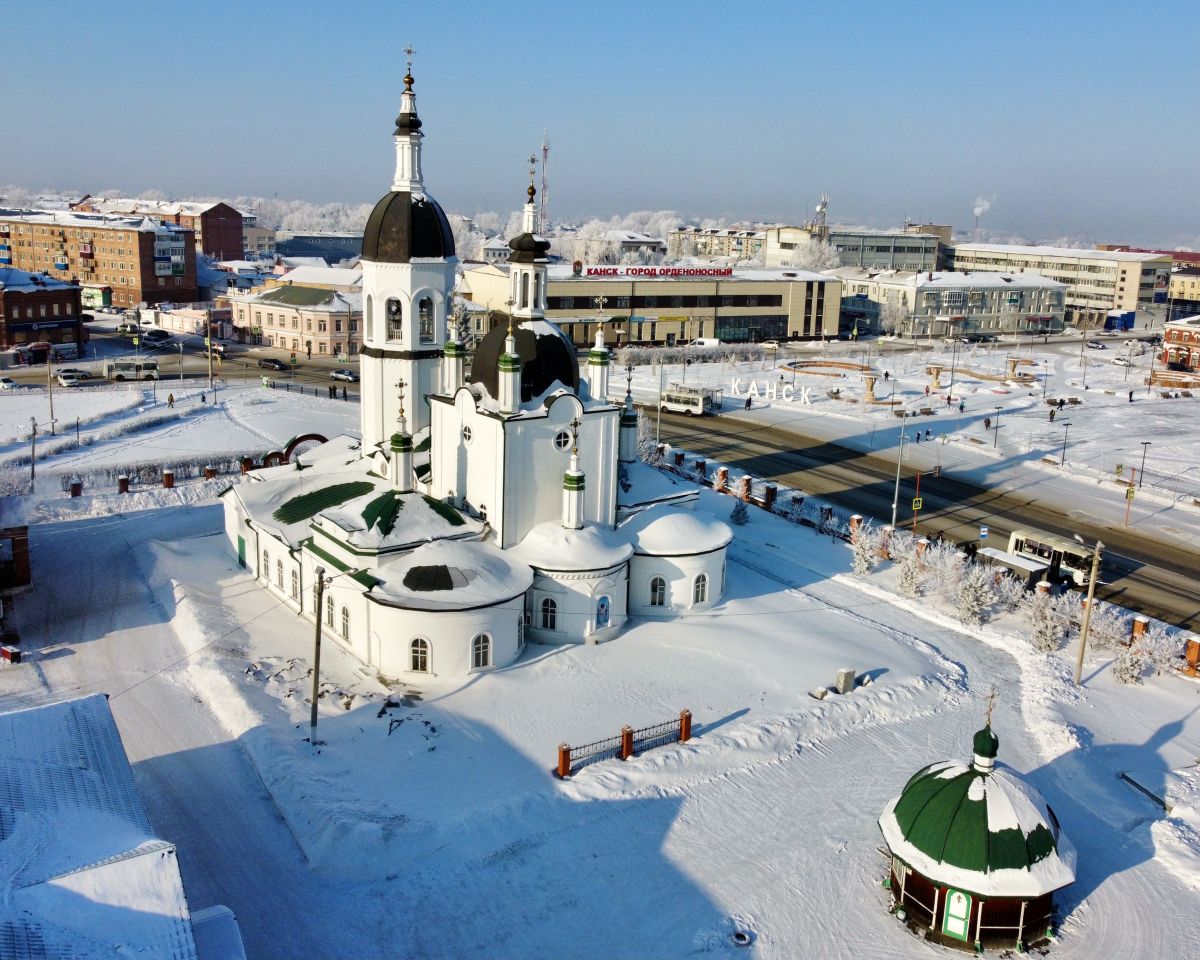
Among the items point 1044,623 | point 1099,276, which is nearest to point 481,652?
point 1044,623

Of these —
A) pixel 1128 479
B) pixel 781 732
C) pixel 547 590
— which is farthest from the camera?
pixel 1128 479

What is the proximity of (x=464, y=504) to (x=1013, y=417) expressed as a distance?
4503 centimetres

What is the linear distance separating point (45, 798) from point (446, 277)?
1965 cm

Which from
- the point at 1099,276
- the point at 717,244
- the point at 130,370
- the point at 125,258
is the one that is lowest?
the point at 130,370

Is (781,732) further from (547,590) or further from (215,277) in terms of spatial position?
(215,277)

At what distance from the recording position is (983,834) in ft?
56.4

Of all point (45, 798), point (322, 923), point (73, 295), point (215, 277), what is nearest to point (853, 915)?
point (322, 923)

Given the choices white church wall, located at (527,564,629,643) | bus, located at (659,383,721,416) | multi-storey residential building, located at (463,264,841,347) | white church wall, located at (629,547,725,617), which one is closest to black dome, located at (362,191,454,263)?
white church wall, located at (527,564,629,643)

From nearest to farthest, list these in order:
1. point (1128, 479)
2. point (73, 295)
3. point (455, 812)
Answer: point (455, 812), point (1128, 479), point (73, 295)

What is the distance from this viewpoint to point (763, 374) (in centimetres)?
7788

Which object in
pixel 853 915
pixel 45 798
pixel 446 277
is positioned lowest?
pixel 853 915

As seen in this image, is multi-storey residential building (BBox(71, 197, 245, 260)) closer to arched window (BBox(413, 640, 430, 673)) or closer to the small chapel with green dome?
arched window (BBox(413, 640, 430, 673))

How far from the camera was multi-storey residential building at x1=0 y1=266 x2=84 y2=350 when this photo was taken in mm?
71875

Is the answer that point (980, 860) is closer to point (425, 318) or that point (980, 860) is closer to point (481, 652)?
point (481, 652)
